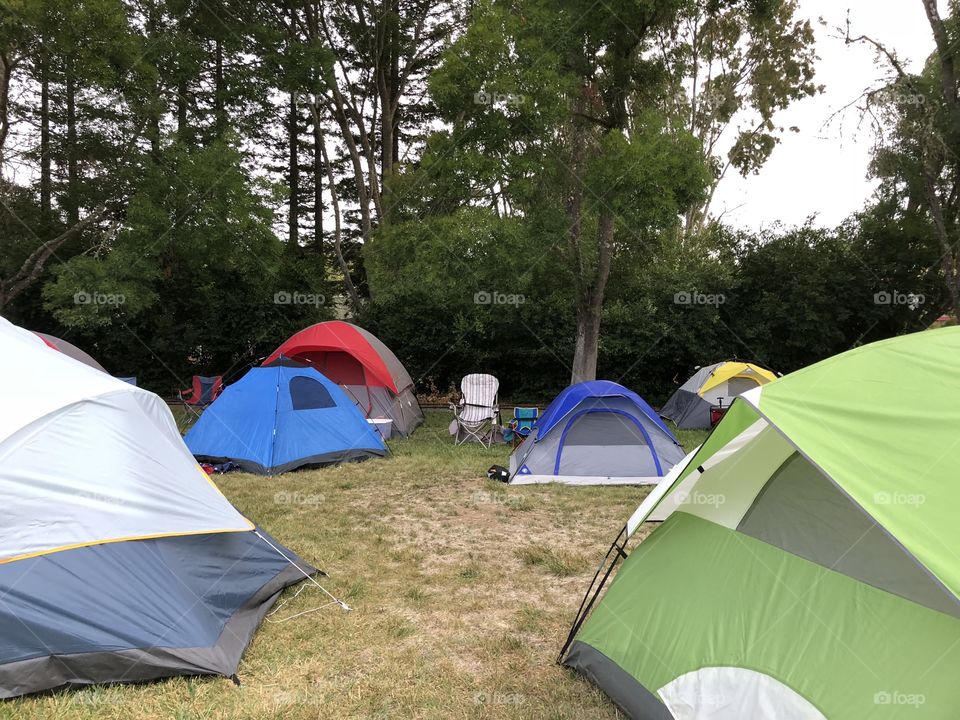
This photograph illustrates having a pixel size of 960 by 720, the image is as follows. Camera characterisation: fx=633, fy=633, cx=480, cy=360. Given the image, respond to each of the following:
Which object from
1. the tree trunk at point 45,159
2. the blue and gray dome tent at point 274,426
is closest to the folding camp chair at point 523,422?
the blue and gray dome tent at point 274,426

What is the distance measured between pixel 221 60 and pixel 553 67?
35.7 feet

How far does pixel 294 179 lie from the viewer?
737 inches

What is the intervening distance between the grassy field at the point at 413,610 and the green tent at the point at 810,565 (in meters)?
0.51

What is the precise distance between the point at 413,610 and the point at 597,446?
3789 mm

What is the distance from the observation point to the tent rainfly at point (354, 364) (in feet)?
33.0

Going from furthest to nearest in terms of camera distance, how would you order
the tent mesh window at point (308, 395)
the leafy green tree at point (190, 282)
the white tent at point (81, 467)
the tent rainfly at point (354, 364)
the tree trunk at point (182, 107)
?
the tree trunk at point (182, 107)
the leafy green tree at point (190, 282)
the tent rainfly at point (354, 364)
the tent mesh window at point (308, 395)
the white tent at point (81, 467)

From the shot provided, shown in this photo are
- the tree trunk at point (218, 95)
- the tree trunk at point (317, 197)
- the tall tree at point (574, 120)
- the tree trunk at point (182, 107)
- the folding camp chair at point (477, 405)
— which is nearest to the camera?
the tall tree at point (574, 120)

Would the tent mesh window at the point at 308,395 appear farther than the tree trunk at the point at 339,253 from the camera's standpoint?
No

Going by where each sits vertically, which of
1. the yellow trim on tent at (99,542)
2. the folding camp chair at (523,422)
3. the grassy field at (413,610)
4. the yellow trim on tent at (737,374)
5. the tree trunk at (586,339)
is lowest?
the grassy field at (413,610)

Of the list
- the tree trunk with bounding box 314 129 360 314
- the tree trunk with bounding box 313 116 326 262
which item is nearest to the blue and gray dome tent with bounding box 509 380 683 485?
the tree trunk with bounding box 314 129 360 314

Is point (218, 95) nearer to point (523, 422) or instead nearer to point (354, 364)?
point (354, 364)

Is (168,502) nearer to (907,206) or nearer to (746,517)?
(746,517)

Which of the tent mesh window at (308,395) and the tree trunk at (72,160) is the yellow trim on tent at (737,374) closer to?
the tent mesh window at (308,395)

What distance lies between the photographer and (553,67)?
353 inches
